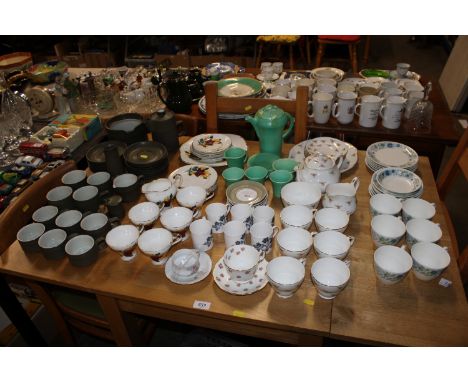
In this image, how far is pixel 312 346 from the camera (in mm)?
985

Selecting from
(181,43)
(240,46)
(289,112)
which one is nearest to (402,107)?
(289,112)

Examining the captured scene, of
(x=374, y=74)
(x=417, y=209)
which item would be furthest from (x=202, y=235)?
(x=374, y=74)

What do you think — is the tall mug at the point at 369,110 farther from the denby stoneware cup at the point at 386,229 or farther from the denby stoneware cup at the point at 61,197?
the denby stoneware cup at the point at 61,197

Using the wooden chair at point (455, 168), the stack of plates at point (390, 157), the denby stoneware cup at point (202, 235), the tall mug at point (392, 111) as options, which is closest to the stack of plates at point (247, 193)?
the denby stoneware cup at point (202, 235)

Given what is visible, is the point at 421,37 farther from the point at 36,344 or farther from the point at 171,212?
the point at 36,344

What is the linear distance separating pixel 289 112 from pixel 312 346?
36.4 inches

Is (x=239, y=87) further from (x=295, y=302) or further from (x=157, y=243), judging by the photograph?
(x=295, y=302)

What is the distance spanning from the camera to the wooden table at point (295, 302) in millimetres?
894

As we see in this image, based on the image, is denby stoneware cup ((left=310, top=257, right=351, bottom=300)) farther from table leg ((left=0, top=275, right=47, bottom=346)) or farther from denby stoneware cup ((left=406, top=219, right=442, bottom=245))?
table leg ((left=0, top=275, right=47, bottom=346))

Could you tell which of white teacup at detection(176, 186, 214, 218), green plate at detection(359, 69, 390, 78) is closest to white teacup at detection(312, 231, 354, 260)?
white teacup at detection(176, 186, 214, 218)

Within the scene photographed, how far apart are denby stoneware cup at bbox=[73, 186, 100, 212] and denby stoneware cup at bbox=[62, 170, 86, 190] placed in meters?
0.04

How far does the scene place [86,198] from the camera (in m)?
1.23

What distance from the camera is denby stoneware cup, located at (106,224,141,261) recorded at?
1068 millimetres

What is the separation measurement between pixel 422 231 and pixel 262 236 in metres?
0.46
